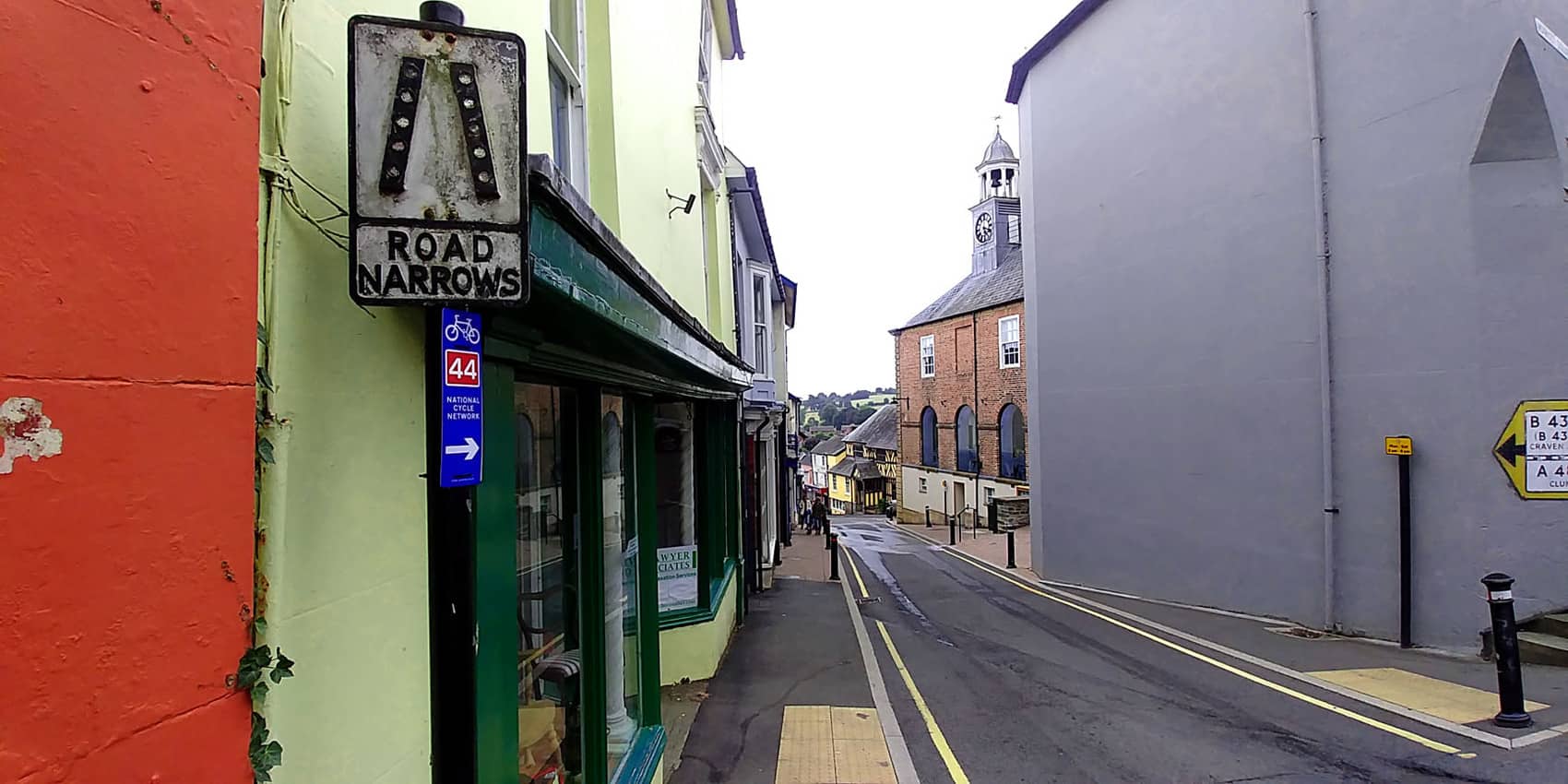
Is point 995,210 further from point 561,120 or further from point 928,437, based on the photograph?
point 561,120

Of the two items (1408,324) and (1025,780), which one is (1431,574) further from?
(1025,780)

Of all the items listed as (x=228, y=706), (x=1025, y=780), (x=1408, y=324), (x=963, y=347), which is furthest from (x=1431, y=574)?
(x=963, y=347)

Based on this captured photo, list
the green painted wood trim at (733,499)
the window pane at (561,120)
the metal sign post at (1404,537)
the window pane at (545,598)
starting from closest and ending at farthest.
→ 1. the window pane at (545,598)
2. the window pane at (561,120)
3. the metal sign post at (1404,537)
4. the green painted wood trim at (733,499)

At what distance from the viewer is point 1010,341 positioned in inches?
1339

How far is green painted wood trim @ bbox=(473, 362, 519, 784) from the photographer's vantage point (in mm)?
2494

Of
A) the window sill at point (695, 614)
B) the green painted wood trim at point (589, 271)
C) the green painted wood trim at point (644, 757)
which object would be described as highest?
the green painted wood trim at point (589, 271)

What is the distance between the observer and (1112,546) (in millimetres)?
14305

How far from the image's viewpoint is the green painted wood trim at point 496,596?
8.18 feet

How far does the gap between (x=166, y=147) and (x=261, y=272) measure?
0.30m

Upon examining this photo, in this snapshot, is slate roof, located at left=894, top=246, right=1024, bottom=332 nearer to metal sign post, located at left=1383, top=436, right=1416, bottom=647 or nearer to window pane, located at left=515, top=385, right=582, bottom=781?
metal sign post, located at left=1383, top=436, right=1416, bottom=647

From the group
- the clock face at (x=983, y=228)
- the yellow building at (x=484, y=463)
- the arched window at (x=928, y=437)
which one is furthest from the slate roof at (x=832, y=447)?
the yellow building at (x=484, y=463)

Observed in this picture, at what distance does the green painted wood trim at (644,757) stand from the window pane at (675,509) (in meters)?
2.23

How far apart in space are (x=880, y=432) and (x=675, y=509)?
50.4 metres

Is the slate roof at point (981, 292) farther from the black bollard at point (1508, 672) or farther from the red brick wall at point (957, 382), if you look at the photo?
the black bollard at point (1508, 672)
